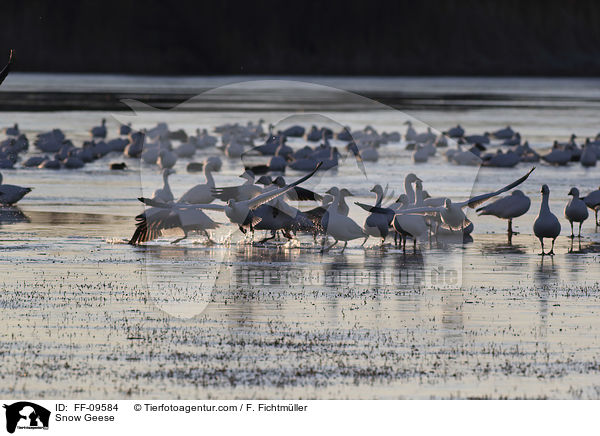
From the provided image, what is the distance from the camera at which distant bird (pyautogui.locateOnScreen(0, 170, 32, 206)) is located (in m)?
25.6

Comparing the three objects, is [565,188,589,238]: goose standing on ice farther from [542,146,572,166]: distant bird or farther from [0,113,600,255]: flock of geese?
[542,146,572,166]: distant bird

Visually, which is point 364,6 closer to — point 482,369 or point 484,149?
point 484,149

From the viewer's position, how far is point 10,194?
84.4 feet

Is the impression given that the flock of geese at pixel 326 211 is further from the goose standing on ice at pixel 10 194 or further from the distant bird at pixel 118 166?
the distant bird at pixel 118 166

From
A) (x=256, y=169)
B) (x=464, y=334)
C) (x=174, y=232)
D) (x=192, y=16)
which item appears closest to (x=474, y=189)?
(x=256, y=169)

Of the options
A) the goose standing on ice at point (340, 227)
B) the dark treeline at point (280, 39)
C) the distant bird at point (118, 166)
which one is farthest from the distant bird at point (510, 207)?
the dark treeline at point (280, 39)

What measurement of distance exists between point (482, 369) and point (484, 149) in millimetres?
32997

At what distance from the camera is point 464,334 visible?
1392 centimetres

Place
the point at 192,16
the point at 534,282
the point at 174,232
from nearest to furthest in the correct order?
the point at 534,282 < the point at 174,232 < the point at 192,16

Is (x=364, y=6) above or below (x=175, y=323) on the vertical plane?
above

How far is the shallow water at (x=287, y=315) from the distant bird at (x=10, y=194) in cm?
60

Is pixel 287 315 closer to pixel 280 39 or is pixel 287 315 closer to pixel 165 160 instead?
pixel 165 160
